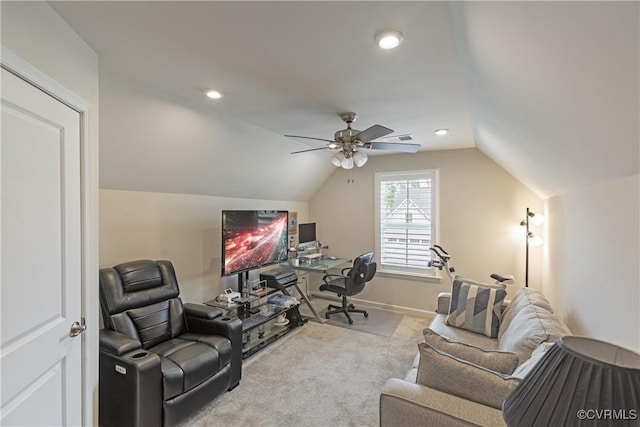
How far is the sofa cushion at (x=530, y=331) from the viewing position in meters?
1.75

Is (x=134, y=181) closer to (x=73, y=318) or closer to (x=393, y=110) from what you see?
(x=73, y=318)

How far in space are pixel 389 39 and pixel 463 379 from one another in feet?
5.81

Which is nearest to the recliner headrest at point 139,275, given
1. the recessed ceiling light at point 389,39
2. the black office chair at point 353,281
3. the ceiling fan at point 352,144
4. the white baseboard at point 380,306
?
the ceiling fan at point 352,144

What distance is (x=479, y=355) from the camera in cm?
157

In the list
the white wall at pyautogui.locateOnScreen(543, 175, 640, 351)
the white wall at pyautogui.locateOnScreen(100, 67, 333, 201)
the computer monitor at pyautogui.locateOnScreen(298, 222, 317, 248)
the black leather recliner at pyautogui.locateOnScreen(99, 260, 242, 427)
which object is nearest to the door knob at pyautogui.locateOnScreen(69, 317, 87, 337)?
the black leather recliner at pyautogui.locateOnScreen(99, 260, 242, 427)

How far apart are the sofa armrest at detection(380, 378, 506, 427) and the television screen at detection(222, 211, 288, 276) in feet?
7.58

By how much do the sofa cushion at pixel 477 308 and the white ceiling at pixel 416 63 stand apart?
3.75 feet

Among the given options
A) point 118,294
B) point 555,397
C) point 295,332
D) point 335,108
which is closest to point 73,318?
point 118,294

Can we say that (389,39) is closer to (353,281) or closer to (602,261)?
(602,261)

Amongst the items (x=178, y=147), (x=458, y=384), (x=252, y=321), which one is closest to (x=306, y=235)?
(x=252, y=321)

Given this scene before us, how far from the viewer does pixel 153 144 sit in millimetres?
2637

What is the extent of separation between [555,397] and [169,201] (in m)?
3.46

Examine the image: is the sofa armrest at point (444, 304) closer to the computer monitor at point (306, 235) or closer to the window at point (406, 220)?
the window at point (406, 220)

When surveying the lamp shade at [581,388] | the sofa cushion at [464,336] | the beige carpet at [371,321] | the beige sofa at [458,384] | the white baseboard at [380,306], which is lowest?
the beige carpet at [371,321]
